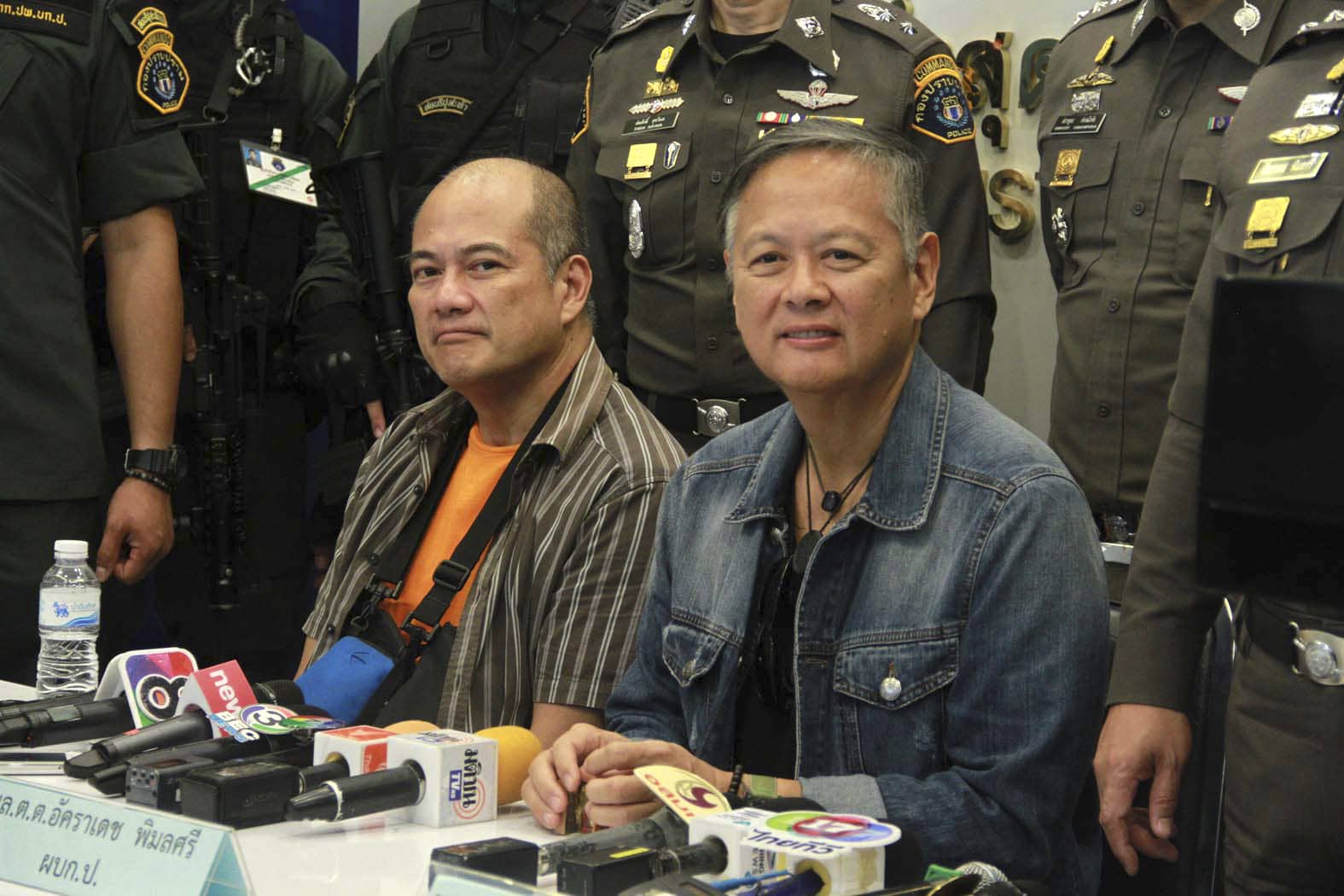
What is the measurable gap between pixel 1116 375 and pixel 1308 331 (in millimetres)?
1663

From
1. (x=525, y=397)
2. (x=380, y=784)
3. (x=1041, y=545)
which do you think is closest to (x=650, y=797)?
(x=380, y=784)

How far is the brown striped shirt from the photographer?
2.23 metres

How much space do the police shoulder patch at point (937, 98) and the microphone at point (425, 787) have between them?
1.89m

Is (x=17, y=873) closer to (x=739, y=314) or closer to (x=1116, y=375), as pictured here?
(x=739, y=314)

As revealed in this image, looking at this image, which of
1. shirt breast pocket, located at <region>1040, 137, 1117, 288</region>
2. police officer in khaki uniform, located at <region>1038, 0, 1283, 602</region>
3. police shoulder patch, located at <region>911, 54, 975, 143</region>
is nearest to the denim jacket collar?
police officer in khaki uniform, located at <region>1038, 0, 1283, 602</region>

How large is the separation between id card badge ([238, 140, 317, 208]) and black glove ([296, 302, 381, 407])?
33 cm

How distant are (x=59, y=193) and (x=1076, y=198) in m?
1.97

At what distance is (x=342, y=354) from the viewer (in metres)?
3.97

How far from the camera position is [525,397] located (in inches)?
101

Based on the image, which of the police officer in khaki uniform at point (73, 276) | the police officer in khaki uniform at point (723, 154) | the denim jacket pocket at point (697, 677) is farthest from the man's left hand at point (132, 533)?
the denim jacket pocket at point (697, 677)

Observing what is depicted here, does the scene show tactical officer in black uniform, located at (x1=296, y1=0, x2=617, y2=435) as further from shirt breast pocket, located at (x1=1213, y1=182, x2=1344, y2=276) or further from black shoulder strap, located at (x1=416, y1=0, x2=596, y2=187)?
shirt breast pocket, located at (x1=1213, y1=182, x2=1344, y2=276)

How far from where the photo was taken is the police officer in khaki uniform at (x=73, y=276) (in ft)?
9.90

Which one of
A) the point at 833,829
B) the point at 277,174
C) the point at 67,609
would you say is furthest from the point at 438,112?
the point at 833,829

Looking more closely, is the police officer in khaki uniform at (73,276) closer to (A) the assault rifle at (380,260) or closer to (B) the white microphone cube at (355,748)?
(A) the assault rifle at (380,260)
